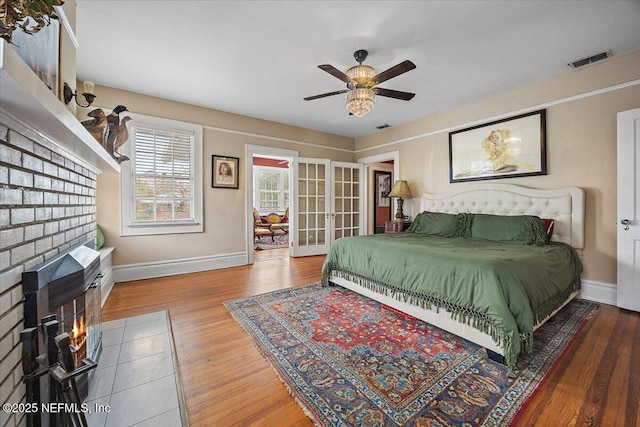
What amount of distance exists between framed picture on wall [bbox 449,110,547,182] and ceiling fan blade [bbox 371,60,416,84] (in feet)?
7.27

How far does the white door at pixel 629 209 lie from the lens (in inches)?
98.0

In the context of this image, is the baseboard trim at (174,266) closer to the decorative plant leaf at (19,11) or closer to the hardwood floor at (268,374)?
the hardwood floor at (268,374)

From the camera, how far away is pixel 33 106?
2.52ft

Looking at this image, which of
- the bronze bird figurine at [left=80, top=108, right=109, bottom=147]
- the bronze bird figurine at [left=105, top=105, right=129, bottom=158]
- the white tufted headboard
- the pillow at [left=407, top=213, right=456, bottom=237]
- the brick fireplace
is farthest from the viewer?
the pillow at [left=407, top=213, right=456, bottom=237]

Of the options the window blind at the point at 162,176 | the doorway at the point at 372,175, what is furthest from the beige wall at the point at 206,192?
the doorway at the point at 372,175

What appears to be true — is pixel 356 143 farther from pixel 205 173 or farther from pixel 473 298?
pixel 473 298

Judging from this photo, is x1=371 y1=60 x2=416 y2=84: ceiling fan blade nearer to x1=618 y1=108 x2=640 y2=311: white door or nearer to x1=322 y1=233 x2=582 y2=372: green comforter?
x1=322 y1=233 x2=582 y2=372: green comforter

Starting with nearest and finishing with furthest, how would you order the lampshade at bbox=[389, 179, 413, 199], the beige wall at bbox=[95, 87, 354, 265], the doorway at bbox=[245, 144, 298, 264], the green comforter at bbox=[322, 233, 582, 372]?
the green comforter at bbox=[322, 233, 582, 372], the beige wall at bbox=[95, 87, 354, 265], the doorway at bbox=[245, 144, 298, 264], the lampshade at bbox=[389, 179, 413, 199]

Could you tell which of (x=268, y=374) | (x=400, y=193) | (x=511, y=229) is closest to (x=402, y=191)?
(x=400, y=193)

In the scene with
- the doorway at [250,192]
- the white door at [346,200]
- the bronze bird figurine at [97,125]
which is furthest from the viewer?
the white door at [346,200]

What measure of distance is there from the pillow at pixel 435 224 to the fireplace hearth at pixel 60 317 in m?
3.72

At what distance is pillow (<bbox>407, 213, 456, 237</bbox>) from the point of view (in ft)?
11.8

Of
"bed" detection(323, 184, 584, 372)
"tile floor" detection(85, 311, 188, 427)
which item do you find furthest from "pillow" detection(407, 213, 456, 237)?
"tile floor" detection(85, 311, 188, 427)

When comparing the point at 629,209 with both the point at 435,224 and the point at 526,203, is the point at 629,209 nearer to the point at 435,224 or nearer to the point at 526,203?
the point at 526,203
